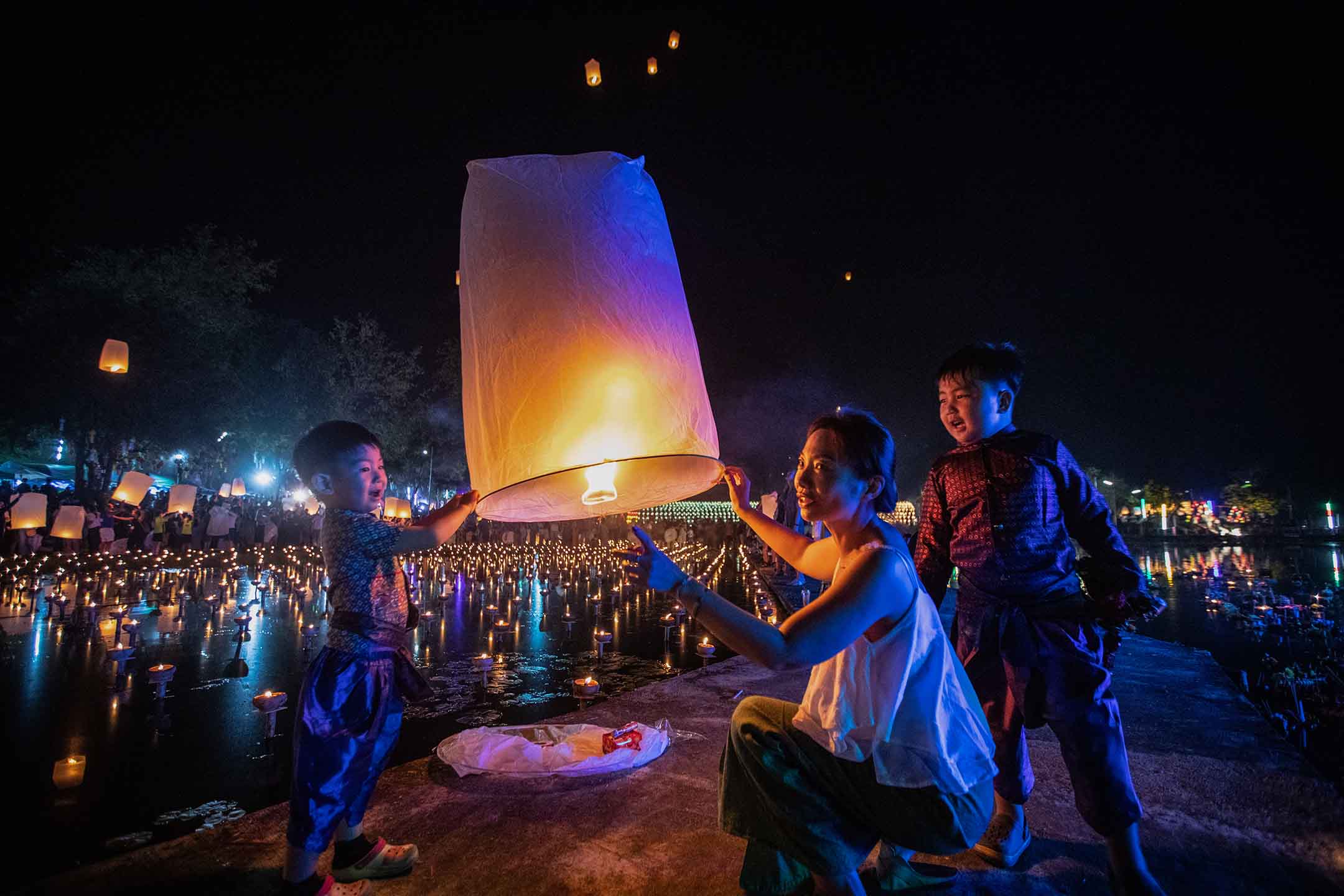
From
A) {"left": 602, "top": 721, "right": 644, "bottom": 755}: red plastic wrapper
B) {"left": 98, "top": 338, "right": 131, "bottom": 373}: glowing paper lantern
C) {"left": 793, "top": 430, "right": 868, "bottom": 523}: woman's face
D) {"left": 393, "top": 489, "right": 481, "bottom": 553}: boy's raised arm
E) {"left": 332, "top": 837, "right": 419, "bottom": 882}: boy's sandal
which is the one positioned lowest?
{"left": 332, "top": 837, "right": 419, "bottom": 882}: boy's sandal

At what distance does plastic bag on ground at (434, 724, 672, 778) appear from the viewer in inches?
136

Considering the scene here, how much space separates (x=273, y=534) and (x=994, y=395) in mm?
25140

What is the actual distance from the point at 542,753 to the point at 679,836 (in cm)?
105

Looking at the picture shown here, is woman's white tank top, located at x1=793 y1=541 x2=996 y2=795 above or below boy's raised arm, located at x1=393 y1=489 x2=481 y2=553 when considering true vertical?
below

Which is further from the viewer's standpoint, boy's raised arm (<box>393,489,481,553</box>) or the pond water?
the pond water

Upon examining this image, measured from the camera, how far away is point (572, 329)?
1870 mm

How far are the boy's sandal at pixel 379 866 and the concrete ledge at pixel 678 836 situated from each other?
A: 45mm

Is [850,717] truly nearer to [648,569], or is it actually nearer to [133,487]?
[648,569]

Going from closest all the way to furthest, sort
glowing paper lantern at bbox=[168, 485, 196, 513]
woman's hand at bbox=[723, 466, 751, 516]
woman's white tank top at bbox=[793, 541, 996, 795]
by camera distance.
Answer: woman's white tank top at bbox=[793, 541, 996, 795], woman's hand at bbox=[723, 466, 751, 516], glowing paper lantern at bbox=[168, 485, 196, 513]

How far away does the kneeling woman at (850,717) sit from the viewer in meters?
1.85

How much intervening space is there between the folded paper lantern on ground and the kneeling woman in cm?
39

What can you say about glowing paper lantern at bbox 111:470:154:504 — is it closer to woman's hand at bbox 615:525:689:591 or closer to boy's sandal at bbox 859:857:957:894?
woman's hand at bbox 615:525:689:591

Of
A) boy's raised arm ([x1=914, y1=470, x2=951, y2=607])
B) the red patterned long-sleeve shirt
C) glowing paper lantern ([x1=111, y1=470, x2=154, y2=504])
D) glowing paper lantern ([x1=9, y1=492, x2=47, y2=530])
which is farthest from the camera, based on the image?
glowing paper lantern ([x1=111, y1=470, x2=154, y2=504])

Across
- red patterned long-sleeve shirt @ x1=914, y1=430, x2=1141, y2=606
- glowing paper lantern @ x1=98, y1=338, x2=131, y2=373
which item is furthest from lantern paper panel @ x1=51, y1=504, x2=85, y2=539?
red patterned long-sleeve shirt @ x1=914, y1=430, x2=1141, y2=606
